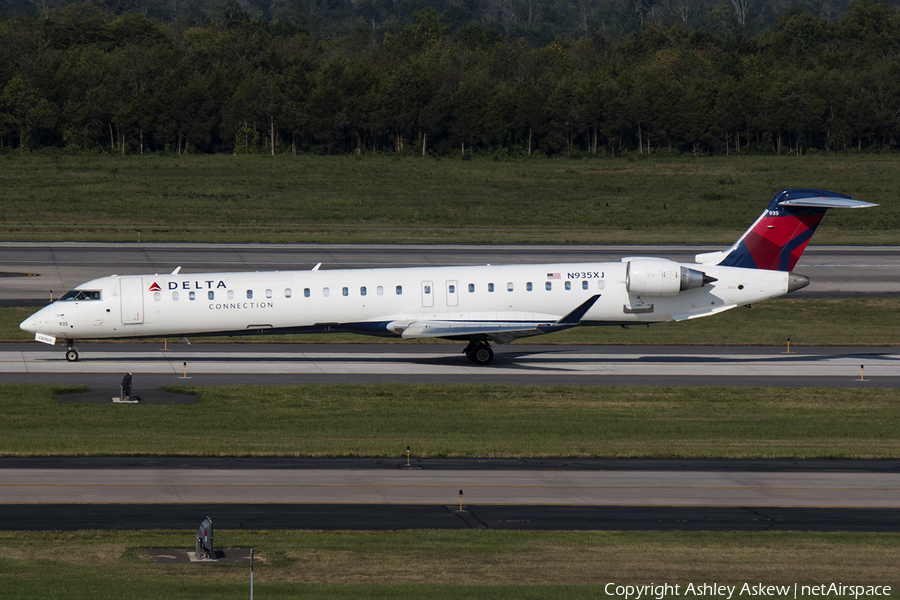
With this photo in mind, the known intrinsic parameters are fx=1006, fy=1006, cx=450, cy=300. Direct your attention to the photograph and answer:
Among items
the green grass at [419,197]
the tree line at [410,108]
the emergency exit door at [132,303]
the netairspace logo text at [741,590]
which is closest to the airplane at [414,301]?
the emergency exit door at [132,303]

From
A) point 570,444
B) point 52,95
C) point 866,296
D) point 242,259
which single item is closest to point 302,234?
point 242,259

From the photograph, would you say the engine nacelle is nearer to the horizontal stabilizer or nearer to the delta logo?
the horizontal stabilizer

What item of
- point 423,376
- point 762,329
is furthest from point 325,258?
point 423,376

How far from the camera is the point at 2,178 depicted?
102250 mm

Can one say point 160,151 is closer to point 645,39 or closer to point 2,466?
point 645,39

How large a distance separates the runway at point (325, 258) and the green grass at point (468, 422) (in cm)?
2295

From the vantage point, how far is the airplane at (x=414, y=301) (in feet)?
117

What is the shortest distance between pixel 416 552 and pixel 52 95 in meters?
127

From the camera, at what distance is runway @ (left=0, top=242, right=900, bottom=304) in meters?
54.4

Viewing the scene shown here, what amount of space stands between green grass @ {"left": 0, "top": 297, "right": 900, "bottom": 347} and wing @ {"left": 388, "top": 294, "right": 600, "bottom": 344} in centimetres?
644

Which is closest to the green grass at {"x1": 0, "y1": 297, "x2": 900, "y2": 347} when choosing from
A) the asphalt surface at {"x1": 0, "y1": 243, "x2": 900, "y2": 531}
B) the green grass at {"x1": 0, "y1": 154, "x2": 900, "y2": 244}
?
the asphalt surface at {"x1": 0, "y1": 243, "x2": 900, "y2": 531}

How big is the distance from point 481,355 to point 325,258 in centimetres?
2655

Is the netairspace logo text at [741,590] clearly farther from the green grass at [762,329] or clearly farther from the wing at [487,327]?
the green grass at [762,329]

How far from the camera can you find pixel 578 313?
117 ft
